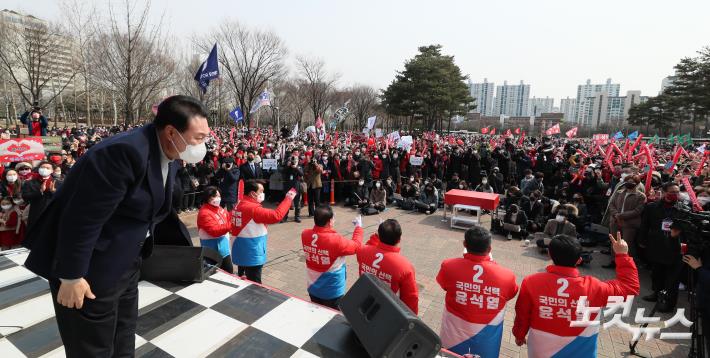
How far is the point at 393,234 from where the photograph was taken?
3176 millimetres

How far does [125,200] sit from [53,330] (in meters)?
1.70

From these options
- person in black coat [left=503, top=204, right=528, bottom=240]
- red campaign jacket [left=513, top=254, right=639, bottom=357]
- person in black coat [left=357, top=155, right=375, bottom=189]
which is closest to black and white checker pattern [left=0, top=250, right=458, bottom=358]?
red campaign jacket [left=513, top=254, right=639, bottom=357]

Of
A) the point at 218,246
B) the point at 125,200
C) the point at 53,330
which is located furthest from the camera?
the point at 218,246

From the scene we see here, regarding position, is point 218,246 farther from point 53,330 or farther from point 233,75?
point 233,75

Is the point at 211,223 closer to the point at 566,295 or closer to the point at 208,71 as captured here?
the point at 566,295

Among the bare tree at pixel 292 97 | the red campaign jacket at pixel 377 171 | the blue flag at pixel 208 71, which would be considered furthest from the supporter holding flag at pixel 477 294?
the bare tree at pixel 292 97

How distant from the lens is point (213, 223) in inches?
179

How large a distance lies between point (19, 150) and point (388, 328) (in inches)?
335

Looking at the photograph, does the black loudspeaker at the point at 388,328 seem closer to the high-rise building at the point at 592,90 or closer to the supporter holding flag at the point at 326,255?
the supporter holding flag at the point at 326,255

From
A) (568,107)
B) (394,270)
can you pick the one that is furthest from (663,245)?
(568,107)

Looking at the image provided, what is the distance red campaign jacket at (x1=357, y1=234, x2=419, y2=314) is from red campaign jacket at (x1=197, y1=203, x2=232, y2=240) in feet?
7.22

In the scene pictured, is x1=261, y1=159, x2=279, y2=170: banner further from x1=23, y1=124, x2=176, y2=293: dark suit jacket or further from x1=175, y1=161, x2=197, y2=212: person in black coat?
x1=23, y1=124, x2=176, y2=293: dark suit jacket

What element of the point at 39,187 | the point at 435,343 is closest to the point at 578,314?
the point at 435,343

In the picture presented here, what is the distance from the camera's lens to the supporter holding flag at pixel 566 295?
8.85 feet
